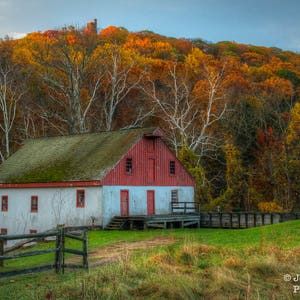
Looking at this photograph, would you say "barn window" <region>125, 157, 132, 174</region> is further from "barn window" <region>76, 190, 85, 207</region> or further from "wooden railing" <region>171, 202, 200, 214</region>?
"wooden railing" <region>171, 202, 200, 214</region>

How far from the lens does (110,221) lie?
1455 inches

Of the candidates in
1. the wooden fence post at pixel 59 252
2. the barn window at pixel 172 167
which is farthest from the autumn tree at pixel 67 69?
the wooden fence post at pixel 59 252

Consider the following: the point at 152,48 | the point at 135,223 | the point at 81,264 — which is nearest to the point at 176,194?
the point at 135,223

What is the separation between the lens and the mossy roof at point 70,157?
1528 inches

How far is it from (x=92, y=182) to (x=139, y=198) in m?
4.52

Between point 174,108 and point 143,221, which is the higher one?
point 174,108

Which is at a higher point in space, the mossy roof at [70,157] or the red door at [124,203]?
the mossy roof at [70,157]

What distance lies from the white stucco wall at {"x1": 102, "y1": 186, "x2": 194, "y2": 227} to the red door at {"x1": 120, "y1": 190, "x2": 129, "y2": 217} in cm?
30

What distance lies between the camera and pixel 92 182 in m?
37.0

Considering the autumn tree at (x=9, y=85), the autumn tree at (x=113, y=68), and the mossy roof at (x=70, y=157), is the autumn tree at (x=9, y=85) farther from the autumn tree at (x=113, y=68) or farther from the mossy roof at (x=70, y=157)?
the mossy roof at (x=70, y=157)

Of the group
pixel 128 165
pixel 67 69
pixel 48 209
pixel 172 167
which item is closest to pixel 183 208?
pixel 172 167

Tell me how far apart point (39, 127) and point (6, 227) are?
25.0 m

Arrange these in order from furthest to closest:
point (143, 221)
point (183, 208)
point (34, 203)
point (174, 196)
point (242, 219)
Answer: point (174, 196), point (183, 208), point (34, 203), point (242, 219), point (143, 221)

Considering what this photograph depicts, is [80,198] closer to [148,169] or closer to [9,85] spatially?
A: [148,169]
